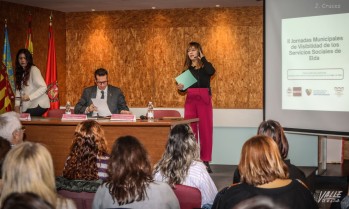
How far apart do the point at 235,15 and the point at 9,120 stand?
21.0ft

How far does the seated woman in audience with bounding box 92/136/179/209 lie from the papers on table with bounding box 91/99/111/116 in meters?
3.02

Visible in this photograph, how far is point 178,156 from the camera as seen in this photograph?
327 centimetres

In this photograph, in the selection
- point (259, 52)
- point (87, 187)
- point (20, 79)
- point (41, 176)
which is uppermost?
point (259, 52)

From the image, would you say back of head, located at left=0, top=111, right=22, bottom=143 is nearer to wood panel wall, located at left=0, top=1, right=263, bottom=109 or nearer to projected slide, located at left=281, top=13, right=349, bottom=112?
projected slide, located at left=281, top=13, right=349, bottom=112

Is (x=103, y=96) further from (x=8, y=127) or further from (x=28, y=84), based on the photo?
(x=8, y=127)

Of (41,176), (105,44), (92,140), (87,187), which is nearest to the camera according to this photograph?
(41,176)

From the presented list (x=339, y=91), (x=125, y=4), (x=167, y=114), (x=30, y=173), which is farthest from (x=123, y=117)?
(x=125, y=4)

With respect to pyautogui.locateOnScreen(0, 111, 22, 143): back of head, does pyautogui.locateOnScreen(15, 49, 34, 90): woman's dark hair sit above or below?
above

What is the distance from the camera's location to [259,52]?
9242 millimetres

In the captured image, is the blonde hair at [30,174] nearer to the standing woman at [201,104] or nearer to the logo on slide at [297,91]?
the logo on slide at [297,91]

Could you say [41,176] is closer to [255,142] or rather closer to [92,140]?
[255,142]

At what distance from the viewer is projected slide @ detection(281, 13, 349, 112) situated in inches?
176

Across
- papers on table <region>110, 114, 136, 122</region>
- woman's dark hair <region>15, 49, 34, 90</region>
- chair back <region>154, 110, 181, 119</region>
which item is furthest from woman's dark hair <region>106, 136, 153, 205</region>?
woman's dark hair <region>15, 49, 34, 90</region>

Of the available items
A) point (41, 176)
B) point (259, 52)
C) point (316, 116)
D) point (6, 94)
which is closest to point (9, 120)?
point (41, 176)
